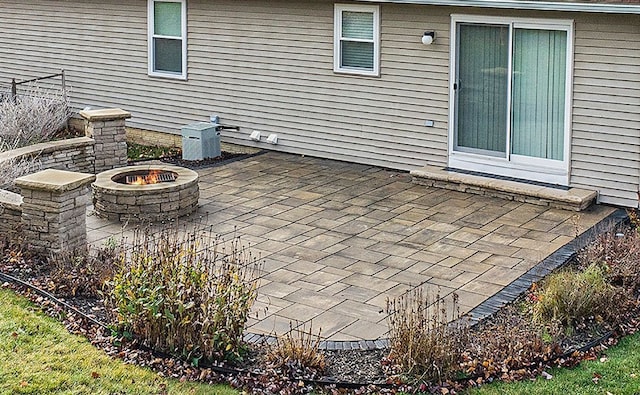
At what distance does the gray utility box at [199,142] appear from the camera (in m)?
14.9

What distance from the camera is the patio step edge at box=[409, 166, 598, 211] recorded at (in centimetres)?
1200

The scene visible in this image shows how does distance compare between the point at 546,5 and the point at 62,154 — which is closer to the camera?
the point at 546,5

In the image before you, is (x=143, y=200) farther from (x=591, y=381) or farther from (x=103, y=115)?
(x=591, y=381)

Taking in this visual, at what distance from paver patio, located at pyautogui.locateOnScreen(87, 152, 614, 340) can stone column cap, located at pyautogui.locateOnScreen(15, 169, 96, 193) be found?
4.11 ft

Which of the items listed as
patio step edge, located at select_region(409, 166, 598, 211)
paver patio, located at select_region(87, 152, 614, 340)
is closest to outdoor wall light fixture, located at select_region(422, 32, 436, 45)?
patio step edge, located at select_region(409, 166, 598, 211)

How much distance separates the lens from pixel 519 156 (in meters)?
12.8

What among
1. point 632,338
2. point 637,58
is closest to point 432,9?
point 637,58

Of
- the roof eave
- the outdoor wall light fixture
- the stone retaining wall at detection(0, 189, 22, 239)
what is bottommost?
the stone retaining wall at detection(0, 189, 22, 239)

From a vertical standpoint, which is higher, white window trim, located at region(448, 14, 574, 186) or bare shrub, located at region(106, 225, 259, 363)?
white window trim, located at region(448, 14, 574, 186)

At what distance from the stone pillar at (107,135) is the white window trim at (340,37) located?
310cm

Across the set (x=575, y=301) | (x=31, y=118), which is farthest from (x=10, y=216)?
(x=31, y=118)

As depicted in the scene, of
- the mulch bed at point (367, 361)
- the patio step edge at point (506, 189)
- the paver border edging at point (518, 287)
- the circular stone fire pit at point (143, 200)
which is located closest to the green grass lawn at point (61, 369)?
the mulch bed at point (367, 361)

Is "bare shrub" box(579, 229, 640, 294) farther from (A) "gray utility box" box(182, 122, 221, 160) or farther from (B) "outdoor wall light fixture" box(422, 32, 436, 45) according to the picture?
(A) "gray utility box" box(182, 122, 221, 160)

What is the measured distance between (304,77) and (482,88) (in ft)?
9.56
